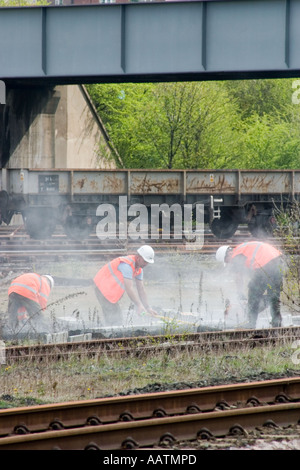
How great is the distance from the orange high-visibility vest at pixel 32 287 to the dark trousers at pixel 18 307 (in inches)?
2.6

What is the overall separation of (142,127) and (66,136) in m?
3.57

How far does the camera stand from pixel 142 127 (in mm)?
30547

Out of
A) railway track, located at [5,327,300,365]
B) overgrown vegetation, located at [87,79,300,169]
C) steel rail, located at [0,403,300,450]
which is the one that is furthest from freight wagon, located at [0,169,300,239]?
steel rail, located at [0,403,300,450]

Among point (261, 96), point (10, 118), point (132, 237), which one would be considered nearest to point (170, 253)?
point (132, 237)

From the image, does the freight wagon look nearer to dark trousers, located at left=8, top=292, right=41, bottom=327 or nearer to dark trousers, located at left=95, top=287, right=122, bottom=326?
dark trousers, located at left=95, top=287, right=122, bottom=326

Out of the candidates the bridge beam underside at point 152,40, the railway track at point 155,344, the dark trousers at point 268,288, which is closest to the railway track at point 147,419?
the railway track at point 155,344

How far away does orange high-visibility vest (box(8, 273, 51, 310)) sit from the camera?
8.70 meters

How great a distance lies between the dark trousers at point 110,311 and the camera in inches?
364

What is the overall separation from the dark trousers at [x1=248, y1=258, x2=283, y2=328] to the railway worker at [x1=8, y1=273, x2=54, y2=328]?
9.37 feet

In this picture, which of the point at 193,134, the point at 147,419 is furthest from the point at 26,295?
the point at 193,134

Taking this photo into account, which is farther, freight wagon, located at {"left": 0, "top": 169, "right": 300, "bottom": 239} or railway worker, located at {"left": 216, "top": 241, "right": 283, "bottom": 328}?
freight wagon, located at {"left": 0, "top": 169, "right": 300, "bottom": 239}

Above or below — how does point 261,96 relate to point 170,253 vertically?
above

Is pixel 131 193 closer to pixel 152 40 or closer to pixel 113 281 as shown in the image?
pixel 152 40
